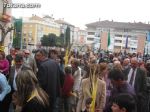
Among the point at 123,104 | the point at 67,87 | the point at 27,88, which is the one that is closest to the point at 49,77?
the point at 67,87

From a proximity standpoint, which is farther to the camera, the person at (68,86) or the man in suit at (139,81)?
the person at (68,86)

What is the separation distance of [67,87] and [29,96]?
16.1 ft

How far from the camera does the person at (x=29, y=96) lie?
15.1 ft

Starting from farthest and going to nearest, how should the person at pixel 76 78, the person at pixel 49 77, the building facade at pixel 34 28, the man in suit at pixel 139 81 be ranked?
the building facade at pixel 34 28, the person at pixel 76 78, the man in suit at pixel 139 81, the person at pixel 49 77

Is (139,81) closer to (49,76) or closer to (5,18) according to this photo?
(49,76)

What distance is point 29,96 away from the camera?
4.67 metres

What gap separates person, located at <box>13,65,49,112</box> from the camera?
A: 4617 mm

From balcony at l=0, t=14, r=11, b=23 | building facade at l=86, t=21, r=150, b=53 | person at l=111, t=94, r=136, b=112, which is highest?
balcony at l=0, t=14, r=11, b=23

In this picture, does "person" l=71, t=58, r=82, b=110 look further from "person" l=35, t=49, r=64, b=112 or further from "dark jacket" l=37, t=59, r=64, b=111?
"dark jacket" l=37, t=59, r=64, b=111

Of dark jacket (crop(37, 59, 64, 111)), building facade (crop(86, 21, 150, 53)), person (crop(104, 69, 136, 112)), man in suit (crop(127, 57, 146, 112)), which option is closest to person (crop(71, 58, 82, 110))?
man in suit (crop(127, 57, 146, 112))

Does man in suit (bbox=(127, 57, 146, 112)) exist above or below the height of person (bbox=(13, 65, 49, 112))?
below

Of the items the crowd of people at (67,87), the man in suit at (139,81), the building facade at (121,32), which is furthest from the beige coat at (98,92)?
the building facade at (121,32)

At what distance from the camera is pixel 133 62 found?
986 centimetres

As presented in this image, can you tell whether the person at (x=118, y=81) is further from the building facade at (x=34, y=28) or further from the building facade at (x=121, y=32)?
the building facade at (x=121, y=32)
